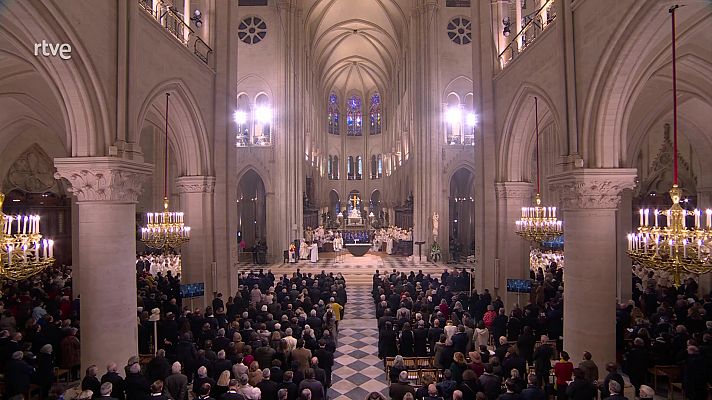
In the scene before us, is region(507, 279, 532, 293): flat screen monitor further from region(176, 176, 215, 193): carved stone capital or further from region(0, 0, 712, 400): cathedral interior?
region(176, 176, 215, 193): carved stone capital

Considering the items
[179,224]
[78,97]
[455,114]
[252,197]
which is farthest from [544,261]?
[252,197]

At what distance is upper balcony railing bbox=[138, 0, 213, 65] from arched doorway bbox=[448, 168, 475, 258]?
23480 mm

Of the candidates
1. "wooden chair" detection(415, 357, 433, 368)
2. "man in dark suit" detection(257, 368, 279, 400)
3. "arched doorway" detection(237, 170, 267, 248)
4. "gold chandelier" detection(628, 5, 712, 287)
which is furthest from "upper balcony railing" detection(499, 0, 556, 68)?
"arched doorway" detection(237, 170, 267, 248)

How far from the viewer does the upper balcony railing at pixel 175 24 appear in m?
12.6

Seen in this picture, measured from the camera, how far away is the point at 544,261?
22.0 m

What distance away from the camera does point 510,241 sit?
16078 millimetres

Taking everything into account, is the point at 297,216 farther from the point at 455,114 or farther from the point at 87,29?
the point at 87,29

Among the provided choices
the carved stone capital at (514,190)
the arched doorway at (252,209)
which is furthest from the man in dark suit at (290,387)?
the arched doorway at (252,209)

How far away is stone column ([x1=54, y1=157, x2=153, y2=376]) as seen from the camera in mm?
8984

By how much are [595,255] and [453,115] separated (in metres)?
21.8

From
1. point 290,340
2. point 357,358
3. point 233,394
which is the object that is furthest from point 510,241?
point 233,394

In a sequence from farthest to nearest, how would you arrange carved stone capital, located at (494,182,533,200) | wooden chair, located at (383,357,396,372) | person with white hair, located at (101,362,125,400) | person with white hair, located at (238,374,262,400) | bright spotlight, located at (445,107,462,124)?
bright spotlight, located at (445,107,462,124) → carved stone capital, located at (494,182,533,200) → wooden chair, located at (383,357,396,372) → person with white hair, located at (101,362,125,400) → person with white hair, located at (238,374,262,400)

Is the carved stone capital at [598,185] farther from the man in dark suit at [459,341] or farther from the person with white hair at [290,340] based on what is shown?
the person with white hair at [290,340]

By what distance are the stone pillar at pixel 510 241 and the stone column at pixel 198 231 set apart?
32.3 feet
